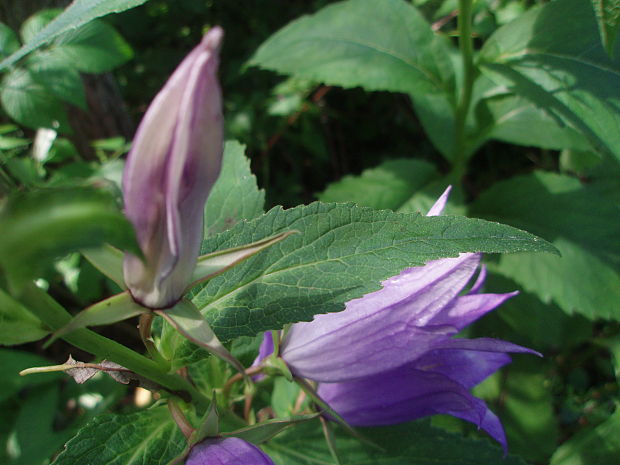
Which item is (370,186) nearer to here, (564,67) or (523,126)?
(523,126)

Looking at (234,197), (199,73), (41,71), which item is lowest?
(234,197)

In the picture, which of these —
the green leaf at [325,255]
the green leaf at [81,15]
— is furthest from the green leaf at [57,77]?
the green leaf at [325,255]

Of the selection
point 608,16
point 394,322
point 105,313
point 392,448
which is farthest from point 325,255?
point 608,16

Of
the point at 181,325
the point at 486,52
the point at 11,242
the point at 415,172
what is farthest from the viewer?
the point at 415,172

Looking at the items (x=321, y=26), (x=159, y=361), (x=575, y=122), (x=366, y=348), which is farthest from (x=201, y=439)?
(x=321, y=26)

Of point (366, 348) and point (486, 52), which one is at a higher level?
A: point (486, 52)

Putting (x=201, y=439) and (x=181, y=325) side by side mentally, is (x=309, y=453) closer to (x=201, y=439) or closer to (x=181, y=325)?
(x=201, y=439)
